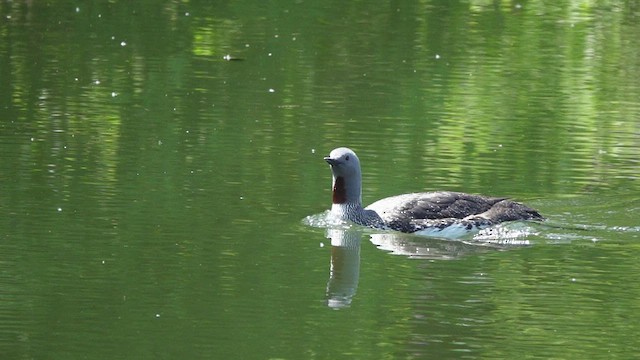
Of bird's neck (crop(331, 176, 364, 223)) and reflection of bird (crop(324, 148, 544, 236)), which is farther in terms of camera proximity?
bird's neck (crop(331, 176, 364, 223))

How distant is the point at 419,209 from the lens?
12.5m

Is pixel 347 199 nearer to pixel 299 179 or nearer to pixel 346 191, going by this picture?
pixel 346 191

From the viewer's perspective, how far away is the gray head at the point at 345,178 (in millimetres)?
12852

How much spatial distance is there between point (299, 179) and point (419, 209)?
73.1 inches

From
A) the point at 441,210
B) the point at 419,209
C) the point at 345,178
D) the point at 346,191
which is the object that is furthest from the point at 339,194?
the point at 441,210

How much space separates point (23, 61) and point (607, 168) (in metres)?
8.24

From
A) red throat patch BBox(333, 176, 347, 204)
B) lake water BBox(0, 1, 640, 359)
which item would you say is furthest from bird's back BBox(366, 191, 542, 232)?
red throat patch BBox(333, 176, 347, 204)

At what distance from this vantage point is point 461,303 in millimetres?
10164

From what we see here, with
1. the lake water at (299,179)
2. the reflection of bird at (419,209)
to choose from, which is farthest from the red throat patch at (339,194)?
the lake water at (299,179)

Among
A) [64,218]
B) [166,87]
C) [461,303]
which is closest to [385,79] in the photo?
[166,87]

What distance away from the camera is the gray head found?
12.9 metres

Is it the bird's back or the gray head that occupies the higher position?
the gray head

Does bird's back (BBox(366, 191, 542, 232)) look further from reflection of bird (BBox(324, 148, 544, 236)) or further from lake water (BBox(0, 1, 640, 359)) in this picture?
lake water (BBox(0, 1, 640, 359))

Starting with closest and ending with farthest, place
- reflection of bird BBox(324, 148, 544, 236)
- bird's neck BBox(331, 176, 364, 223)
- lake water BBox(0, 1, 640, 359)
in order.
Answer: lake water BBox(0, 1, 640, 359)
reflection of bird BBox(324, 148, 544, 236)
bird's neck BBox(331, 176, 364, 223)
